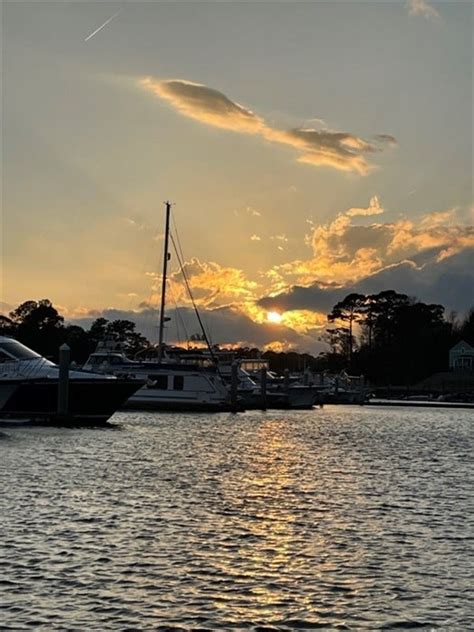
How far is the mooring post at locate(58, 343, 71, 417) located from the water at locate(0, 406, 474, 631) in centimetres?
967

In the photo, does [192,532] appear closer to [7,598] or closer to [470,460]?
[7,598]

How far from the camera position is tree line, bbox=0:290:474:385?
158 m

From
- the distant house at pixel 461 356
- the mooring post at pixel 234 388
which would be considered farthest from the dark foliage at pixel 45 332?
the mooring post at pixel 234 388

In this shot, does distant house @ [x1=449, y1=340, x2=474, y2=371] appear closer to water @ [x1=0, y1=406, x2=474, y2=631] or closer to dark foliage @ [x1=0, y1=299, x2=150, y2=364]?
dark foliage @ [x1=0, y1=299, x2=150, y2=364]

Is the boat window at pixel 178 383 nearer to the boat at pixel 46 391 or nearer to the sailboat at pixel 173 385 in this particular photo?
the sailboat at pixel 173 385

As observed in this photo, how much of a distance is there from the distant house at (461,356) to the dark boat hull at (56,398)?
417 ft

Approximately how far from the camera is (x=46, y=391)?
147 feet

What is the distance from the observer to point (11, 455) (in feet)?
101

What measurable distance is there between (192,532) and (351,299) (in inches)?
6833

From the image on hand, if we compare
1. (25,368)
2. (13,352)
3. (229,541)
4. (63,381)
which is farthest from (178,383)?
(229,541)

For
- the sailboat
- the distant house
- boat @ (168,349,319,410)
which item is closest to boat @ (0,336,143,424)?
the sailboat

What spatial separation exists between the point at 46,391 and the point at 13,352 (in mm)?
2766

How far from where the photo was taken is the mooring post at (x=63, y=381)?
4319cm

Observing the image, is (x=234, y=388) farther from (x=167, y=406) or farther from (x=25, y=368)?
(x=25, y=368)
